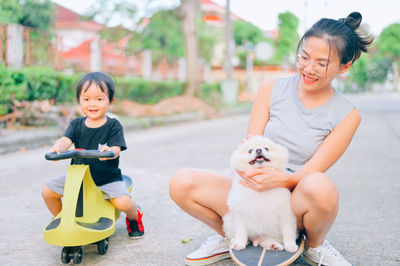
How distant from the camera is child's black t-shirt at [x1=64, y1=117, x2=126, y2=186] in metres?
2.70

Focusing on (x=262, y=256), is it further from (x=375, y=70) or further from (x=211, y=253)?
(x=375, y=70)

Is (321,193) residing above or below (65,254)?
above

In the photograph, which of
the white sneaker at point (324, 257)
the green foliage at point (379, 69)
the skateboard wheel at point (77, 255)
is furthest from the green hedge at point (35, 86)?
the green foliage at point (379, 69)

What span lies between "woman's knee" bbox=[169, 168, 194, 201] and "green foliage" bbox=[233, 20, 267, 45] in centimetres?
3335

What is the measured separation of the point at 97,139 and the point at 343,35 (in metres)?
1.58

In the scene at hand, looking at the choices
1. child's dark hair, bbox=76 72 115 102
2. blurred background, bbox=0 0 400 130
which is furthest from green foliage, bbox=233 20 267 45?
child's dark hair, bbox=76 72 115 102

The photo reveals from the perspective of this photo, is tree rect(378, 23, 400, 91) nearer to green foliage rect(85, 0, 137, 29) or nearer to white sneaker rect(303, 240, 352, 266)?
green foliage rect(85, 0, 137, 29)

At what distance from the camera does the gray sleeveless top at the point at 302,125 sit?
7.83ft

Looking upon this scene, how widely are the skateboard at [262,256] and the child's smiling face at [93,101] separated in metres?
1.16

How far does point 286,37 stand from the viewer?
136ft

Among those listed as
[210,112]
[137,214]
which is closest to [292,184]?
[137,214]

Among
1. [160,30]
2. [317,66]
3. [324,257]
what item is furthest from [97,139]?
[160,30]

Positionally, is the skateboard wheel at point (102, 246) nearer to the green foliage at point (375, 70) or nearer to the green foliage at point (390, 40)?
the green foliage at point (375, 70)

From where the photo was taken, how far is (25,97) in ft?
24.7
